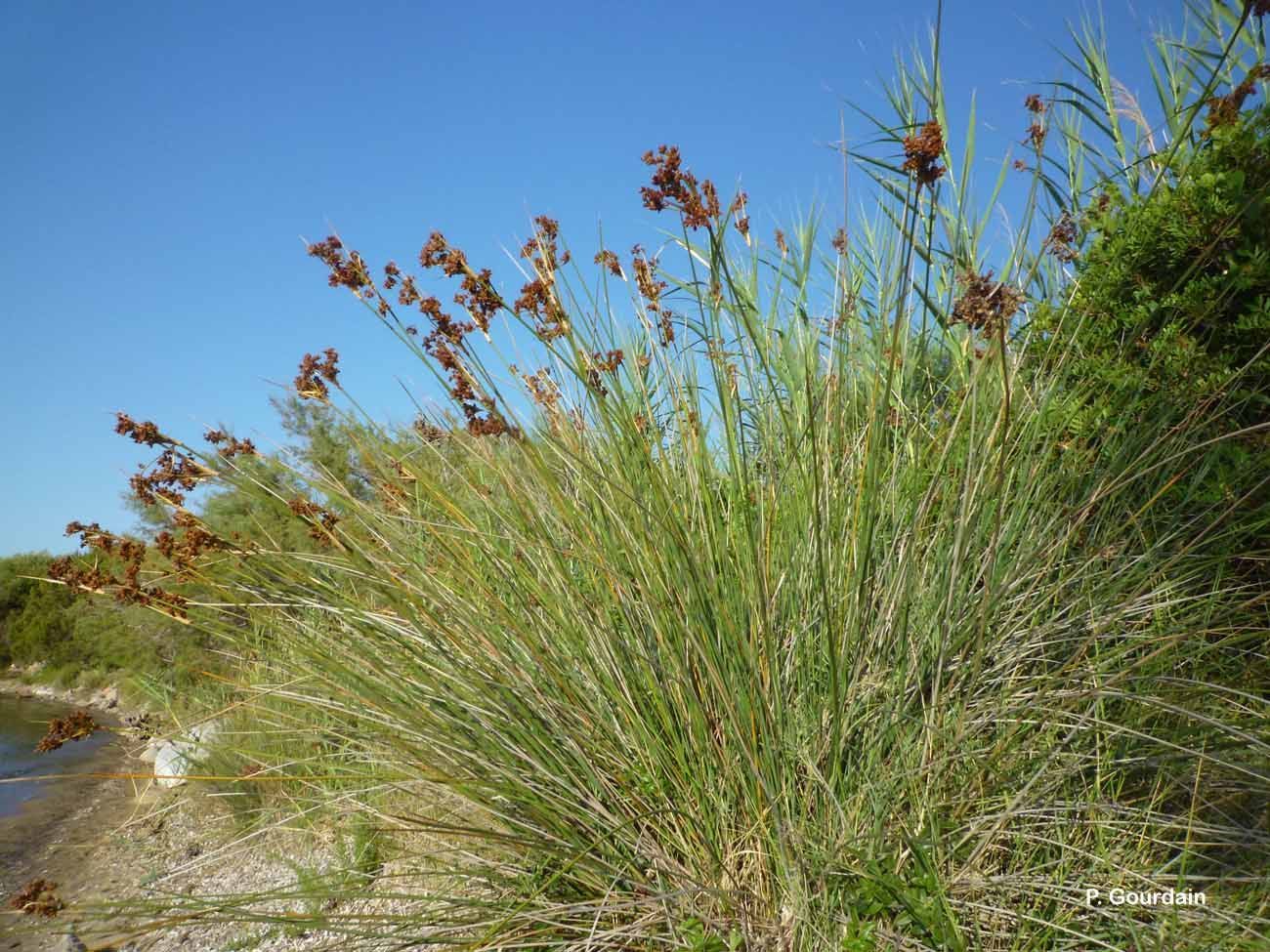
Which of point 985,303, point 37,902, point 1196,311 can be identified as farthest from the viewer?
point 1196,311

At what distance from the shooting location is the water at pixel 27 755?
7.71 metres

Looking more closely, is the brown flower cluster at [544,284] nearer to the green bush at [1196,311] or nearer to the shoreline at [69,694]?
the green bush at [1196,311]

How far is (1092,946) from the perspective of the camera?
66.7 inches

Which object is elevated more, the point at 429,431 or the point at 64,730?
the point at 429,431

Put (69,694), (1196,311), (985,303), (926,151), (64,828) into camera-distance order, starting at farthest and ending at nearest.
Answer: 1. (69,694)
2. (64,828)
3. (1196,311)
4. (985,303)
5. (926,151)

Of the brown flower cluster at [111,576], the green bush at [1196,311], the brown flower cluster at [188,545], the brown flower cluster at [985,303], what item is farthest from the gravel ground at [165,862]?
the green bush at [1196,311]

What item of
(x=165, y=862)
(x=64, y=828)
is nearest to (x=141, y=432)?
(x=165, y=862)

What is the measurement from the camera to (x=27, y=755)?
10219 mm

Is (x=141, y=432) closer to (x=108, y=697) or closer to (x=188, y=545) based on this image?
(x=188, y=545)

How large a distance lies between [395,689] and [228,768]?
159 inches

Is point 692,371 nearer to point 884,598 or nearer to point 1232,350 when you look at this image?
point 884,598

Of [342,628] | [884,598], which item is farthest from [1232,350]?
[342,628]

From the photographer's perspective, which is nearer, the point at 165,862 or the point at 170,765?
the point at 165,862

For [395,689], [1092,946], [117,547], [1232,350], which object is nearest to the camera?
[1092,946]
